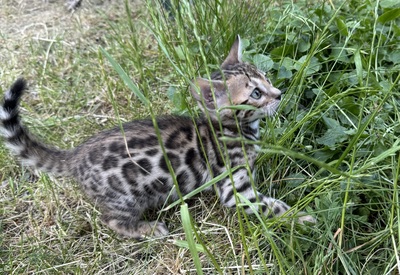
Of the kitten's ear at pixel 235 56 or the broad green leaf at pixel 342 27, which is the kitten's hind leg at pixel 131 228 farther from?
the broad green leaf at pixel 342 27

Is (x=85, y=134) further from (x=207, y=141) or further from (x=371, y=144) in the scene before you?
(x=371, y=144)

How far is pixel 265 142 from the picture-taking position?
220 centimetres

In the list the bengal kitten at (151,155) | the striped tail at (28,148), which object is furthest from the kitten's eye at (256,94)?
the striped tail at (28,148)

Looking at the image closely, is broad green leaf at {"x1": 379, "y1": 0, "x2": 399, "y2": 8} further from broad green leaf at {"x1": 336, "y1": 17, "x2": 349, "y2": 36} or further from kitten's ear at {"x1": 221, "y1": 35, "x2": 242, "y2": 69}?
kitten's ear at {"x1": 221, "y1": 35, "x2": 242, "y2": 69}

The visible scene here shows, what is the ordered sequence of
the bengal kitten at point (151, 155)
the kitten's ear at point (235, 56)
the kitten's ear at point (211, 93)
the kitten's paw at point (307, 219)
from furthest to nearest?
1. the kitten's ear at point (235, 56)
2. the bengal kitten at point (151, 155)
3. the kitten's ear at point (211, 93)
4. the kitten's paw at point (307, 219)

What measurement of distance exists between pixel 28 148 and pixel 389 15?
2210 millimetres

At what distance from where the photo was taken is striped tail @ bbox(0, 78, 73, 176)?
2.52m

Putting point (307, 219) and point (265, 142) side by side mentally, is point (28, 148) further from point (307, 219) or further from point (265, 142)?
point (307, 219)

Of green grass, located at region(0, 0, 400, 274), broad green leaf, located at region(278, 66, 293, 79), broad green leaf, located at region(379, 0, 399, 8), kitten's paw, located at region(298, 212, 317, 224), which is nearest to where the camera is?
green grass, located at region(0, 0, 400, 274)

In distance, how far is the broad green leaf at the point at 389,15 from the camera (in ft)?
9.12

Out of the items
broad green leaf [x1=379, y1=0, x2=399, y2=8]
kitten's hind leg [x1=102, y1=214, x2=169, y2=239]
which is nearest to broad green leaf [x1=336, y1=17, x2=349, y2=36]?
broad green leaf [x1=379, y1=0, x2=399, y2=8]

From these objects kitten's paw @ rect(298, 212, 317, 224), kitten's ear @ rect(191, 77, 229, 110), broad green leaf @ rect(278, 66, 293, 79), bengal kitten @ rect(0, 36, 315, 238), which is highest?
kitten's ear @ rect(191, 77, 229, 110)

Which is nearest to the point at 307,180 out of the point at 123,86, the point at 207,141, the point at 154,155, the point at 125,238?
the point at 207,141

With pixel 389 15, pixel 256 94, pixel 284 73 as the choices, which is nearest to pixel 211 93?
pixel 256 94
